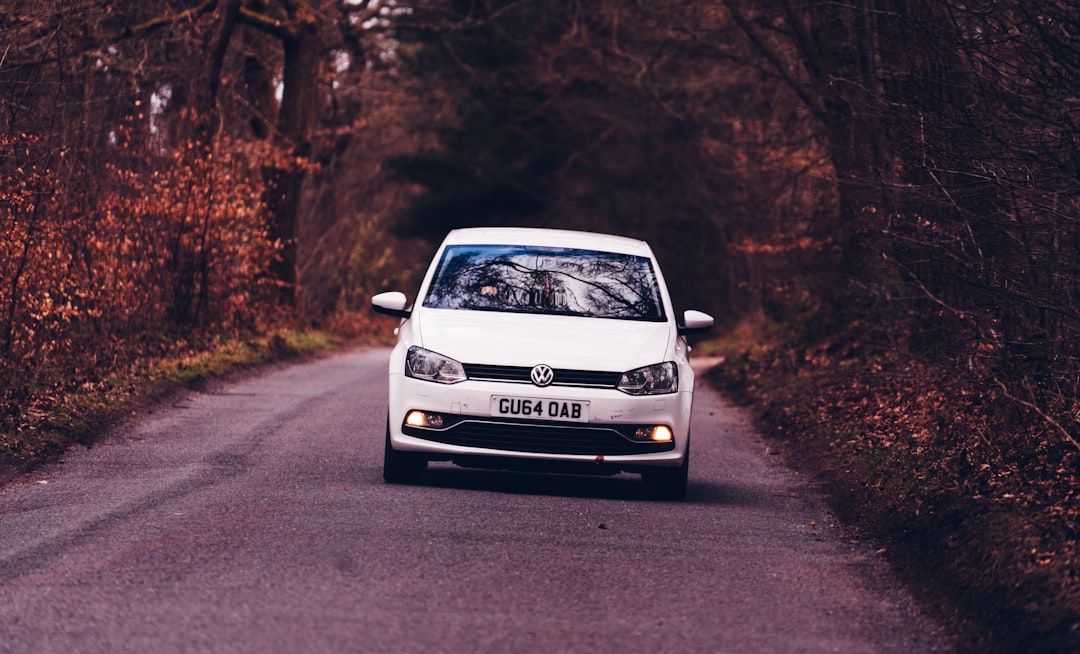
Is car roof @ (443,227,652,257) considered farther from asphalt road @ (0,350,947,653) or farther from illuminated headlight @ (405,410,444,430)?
illuminated headlight @ (405,410,444,430)

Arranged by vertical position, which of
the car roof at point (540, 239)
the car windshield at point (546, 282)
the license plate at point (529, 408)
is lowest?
the license plate at point (529, 408)

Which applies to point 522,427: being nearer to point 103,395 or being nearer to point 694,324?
point 694,324

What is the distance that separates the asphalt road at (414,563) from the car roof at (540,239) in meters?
1.82

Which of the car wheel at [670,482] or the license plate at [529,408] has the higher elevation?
the license plate at [529,408]

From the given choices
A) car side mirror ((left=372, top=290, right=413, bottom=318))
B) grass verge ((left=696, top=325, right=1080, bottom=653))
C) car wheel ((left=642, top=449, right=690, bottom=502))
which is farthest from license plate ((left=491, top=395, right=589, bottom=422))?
grass verge ((left=696, top=325, right=1080, bottom=653))

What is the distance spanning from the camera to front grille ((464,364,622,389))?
10.0 meters

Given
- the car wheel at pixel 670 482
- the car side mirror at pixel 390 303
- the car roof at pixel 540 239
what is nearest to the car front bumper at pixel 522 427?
the car wheel at pixel 670 482

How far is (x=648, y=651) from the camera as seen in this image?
233 inches

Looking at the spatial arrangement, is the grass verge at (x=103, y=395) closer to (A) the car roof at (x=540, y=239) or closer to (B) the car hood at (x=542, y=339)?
A: (B) the car hood at (x=542, y=339)

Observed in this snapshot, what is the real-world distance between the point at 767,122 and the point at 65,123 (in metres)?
14.4

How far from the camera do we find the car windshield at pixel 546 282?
11039 mm

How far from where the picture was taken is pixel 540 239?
466 inches

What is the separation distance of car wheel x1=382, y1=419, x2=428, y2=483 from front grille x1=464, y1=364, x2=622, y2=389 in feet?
2.41

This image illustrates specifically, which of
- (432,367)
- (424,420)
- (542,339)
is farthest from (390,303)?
(542,339)
